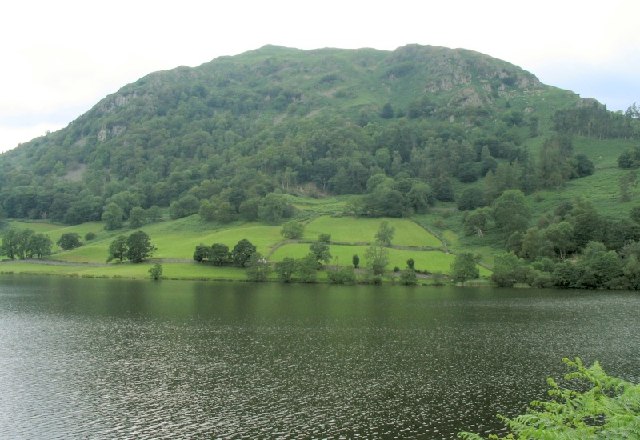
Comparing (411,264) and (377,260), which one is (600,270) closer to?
(411,264)

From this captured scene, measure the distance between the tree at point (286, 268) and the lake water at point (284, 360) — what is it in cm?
3607

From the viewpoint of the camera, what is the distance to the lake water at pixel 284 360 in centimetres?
4419

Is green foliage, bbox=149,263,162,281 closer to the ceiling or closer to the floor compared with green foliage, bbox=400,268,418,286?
closer to the ceiling

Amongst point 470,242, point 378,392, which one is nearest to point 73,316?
point 378,392

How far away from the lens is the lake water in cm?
4419

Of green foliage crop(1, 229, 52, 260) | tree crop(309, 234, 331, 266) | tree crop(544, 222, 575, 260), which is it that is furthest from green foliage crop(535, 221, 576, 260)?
green foliage crop(1, 229, 52, 260)

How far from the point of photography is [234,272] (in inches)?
6432

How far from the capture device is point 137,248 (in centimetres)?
17550

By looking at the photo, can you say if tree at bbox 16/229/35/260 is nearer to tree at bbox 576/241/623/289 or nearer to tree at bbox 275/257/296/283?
tree at bbox 275/257/296/283

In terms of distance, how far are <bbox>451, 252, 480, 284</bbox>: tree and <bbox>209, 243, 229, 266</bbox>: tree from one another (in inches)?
2728

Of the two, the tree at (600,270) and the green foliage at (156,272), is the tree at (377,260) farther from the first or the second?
the green foliage at (156,272)

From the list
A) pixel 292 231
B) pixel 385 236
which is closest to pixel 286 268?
pixel 292 231

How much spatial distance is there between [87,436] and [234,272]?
124 metres

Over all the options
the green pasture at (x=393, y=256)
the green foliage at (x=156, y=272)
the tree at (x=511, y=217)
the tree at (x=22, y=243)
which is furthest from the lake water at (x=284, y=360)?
the tree at (x=22, y=243)
